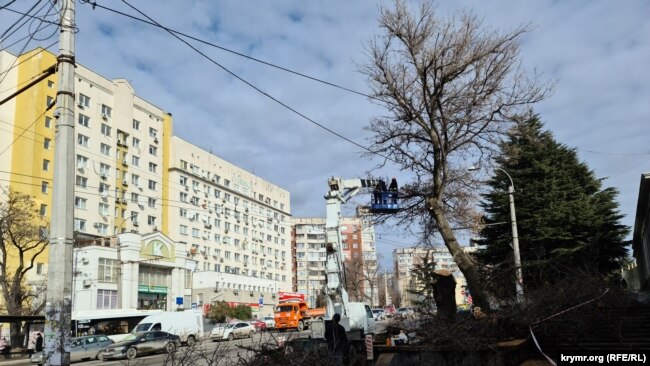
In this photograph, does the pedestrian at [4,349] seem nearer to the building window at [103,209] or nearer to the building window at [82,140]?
the building window at [103,209]

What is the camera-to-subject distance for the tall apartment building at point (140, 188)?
184 feet

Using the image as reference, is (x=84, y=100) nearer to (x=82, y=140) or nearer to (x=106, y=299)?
(x=82, y=140)

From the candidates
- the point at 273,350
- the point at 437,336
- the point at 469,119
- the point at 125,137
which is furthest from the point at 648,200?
the point at 125,137

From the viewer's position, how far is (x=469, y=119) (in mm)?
18641

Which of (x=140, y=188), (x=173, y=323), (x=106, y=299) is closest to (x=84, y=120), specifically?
(x=140, y=188)

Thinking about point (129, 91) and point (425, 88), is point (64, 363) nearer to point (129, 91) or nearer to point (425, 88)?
point (425, 88)

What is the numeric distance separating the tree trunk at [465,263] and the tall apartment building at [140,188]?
3171cm

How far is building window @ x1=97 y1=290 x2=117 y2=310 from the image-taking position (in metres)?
49.3

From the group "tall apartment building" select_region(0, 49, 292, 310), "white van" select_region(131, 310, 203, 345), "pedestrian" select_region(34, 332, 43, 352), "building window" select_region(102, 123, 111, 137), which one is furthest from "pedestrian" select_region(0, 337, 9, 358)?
"building window" select_region(102, 123, 111, 137)

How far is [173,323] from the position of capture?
123ft

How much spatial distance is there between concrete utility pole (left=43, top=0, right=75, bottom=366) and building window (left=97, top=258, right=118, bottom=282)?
45547 mm

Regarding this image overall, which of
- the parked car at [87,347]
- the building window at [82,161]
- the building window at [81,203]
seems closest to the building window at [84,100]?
the building window at [82,161]

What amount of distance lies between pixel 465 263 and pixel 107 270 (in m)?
42.8

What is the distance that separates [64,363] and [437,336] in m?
6.85
